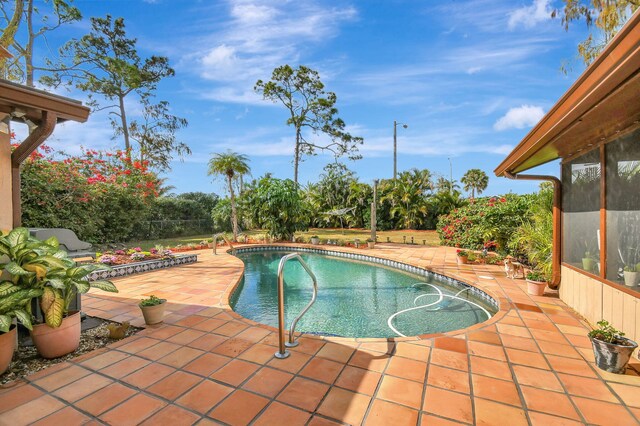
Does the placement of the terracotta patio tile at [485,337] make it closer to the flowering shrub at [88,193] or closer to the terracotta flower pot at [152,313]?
the terracotta flower pot at [152,313]

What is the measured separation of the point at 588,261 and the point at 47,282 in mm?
6727

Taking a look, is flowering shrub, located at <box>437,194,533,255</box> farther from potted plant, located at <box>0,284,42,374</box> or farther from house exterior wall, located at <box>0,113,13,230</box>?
house exterior wall, located at <box>0,113,13,230</box>

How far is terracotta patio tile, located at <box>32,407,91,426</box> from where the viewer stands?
2.11 metres

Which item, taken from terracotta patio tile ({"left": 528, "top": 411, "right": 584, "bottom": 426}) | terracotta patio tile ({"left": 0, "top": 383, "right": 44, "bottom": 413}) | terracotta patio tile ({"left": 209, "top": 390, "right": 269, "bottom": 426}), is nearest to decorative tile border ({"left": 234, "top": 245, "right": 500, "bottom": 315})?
terracotta patio tile ({"left": 528, "top": 411, "right": 584, "bottom": 426})

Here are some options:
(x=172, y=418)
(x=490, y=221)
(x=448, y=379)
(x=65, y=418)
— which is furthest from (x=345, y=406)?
(x=490, y=221)

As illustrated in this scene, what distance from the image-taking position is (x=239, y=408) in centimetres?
223

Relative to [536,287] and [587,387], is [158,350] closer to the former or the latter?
[587,387]

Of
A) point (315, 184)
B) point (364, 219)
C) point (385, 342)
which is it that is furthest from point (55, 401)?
point (315, 184)

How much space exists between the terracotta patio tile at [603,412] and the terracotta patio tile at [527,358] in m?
0.54

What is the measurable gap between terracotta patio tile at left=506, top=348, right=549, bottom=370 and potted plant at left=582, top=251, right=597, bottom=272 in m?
1.81

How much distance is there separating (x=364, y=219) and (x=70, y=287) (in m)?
19.3

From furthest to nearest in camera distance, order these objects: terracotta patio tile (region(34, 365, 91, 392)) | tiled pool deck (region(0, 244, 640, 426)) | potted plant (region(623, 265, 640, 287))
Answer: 1. potted plant (region(623, 265, 640, 287))
2. terracotta patio tile (region(34, 365, 91, 392))
3. tiled pool deck (region(0, 244, 640, 426))

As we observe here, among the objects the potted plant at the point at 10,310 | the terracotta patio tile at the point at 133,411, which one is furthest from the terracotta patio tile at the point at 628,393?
the potted plant at the point at 10,310

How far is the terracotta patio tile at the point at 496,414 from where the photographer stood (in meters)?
2.06
